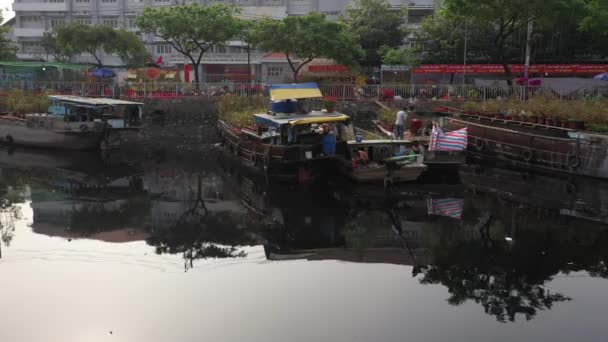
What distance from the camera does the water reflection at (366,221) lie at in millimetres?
12453

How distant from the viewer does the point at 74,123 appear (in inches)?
1099

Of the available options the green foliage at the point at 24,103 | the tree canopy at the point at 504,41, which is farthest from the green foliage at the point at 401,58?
the green foliage at the point at 24,103

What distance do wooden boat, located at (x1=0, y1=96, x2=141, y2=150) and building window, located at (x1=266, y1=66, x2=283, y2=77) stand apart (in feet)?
85.5

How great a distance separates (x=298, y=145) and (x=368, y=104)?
17484 mm

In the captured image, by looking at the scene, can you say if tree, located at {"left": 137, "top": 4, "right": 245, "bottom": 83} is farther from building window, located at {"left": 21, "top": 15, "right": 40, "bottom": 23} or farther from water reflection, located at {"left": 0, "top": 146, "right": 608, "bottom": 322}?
building window, located at {"left": 21, "top": 15, "right": 40, "bottom": 23}

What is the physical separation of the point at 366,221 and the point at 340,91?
2233 centimetres

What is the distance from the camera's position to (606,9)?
35.4 metres

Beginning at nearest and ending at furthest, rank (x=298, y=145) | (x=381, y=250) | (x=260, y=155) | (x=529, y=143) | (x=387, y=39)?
(x=381, y=250) → (x=298, y=145) → (x=260, y=155) → (x=529, y=143) → (x=387, y=39)

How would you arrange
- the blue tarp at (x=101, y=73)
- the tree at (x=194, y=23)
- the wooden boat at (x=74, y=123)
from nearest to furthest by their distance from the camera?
the wooden boat at (x=74, y=123), the tree at (x=194, y=23), the blue tarp at (x=101, y=73)

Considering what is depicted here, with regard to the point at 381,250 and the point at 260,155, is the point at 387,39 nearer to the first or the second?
the point at 260,155

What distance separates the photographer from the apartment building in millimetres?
60062

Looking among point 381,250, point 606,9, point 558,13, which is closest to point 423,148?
point 381,250

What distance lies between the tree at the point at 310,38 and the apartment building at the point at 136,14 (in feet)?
58.6

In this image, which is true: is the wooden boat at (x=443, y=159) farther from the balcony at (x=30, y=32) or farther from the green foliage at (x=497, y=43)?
the balcony at (x=30, y=32)
